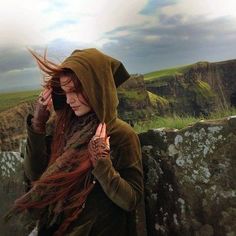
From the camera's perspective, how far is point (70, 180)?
413cm

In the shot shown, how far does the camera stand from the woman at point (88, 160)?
3.98 metres

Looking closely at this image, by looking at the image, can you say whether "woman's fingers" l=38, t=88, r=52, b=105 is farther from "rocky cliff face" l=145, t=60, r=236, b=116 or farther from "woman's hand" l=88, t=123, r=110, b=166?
"rocky cliff face" l=145, t=60, r=236, b=116

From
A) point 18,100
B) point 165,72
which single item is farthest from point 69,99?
point 165,72

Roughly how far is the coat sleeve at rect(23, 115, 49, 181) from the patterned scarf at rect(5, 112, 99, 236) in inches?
11.6

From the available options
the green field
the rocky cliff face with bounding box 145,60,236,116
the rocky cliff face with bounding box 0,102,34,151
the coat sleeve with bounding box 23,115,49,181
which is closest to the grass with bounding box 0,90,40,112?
the rocky cliff face with bounding box 0,102,34,151

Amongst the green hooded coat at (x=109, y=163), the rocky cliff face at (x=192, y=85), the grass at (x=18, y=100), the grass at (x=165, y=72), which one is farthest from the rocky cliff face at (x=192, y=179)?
the grass at (x=165, y=72)

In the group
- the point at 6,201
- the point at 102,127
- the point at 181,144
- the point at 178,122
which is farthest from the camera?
the point at 6,201

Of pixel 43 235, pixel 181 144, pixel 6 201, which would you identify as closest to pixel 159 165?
pixel 181 144

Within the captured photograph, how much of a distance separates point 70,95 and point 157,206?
1319 millimetres

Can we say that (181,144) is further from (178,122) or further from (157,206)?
(178,122)

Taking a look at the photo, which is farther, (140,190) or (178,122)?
(178,122)

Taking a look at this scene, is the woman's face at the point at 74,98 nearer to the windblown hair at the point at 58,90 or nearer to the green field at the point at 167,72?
the windblown hair at the point at 58,90

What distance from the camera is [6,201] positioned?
590 cm

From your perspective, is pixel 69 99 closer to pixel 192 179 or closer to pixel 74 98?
pixel 74 98
